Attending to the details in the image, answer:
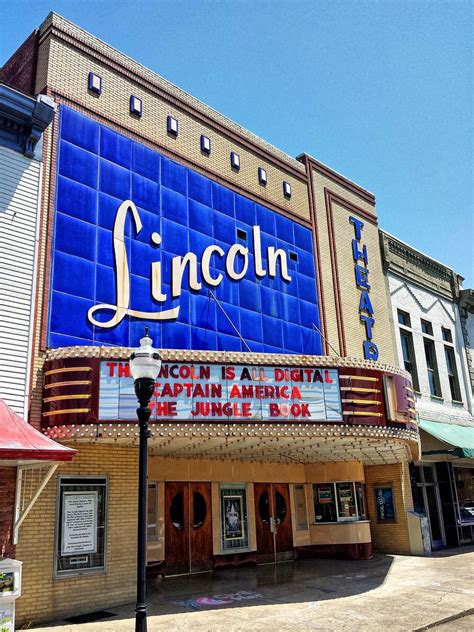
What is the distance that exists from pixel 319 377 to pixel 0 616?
8.23m

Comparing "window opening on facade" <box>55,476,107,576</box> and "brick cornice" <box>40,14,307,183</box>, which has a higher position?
"brick cornice" <box>40,14,307,183</box>

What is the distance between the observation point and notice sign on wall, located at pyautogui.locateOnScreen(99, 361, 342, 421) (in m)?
12.2

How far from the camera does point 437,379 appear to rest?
26.1 meters

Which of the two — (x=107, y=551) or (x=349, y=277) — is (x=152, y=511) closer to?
(x=107, y=551)

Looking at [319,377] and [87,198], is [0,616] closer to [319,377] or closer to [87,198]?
[319,377]

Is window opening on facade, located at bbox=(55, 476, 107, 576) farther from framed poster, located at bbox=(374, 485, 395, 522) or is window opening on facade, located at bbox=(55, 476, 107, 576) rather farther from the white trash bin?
framed poster, located at bbox=(374, 485, 395, 522)

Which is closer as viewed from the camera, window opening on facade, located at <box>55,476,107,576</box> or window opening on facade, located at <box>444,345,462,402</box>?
window opening on facade, located at <box>55,476,107,576</box>

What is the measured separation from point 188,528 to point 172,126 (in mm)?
12096

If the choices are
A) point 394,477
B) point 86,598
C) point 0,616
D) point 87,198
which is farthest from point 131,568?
point 394,477

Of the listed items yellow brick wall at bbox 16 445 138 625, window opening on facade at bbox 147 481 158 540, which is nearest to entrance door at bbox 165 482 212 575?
window opening on facade at bbox 147 481 158 540

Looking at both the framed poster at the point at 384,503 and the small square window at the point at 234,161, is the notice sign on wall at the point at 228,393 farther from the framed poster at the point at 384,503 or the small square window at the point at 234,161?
the framed poster at the point at 384,503

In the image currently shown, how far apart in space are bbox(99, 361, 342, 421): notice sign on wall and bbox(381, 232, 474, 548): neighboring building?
9750 millimetres

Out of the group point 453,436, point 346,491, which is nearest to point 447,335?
point 453,436

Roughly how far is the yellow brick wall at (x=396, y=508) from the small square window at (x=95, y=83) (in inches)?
639
